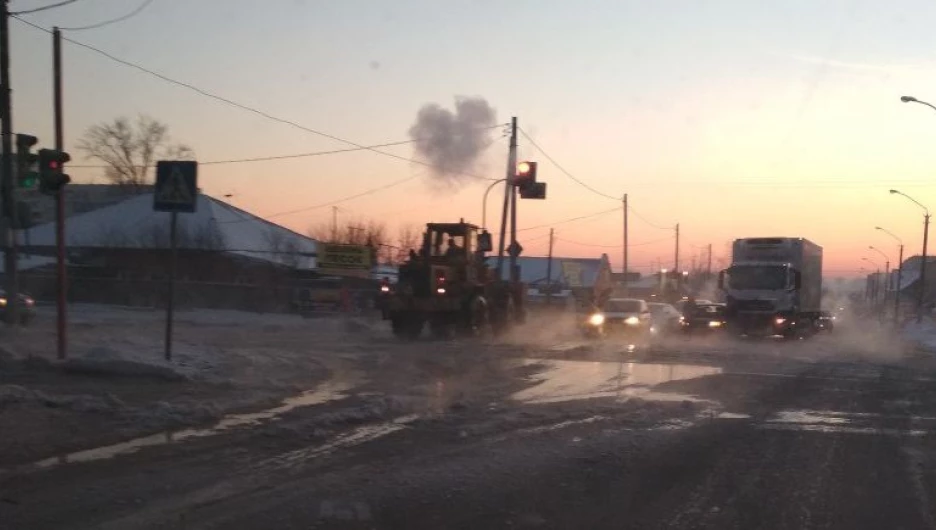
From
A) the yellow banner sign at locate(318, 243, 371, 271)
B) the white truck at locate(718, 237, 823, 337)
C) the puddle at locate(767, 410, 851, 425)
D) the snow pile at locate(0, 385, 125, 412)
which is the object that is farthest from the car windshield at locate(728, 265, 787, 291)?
the snow pile at locate(0, 385, 125, 412)

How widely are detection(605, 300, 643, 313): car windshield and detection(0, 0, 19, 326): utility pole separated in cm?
2107

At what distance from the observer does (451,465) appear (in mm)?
9844

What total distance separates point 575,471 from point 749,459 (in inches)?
80.4

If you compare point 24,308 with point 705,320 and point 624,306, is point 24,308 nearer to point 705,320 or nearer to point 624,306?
point 624,306

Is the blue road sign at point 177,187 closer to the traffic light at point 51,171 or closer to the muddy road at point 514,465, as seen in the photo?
the traffic light at point 51,171

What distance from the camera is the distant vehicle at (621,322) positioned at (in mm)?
36156

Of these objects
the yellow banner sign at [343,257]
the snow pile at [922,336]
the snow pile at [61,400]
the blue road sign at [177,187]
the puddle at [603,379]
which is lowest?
the snow pile at [922,336]

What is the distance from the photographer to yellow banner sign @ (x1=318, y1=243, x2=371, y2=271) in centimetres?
5412

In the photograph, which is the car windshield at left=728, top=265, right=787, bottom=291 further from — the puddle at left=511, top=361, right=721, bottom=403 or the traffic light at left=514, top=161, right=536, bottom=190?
the puddle at left=511, top=361, right=721, bottom=403

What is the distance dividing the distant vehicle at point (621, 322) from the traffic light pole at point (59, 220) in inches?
827

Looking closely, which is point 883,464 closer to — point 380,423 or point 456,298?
point 380,423

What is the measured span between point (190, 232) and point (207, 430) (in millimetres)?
46344

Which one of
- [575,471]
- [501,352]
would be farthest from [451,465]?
[501,352]

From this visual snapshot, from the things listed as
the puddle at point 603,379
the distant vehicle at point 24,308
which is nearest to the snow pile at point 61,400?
the puddle at point 603,379
